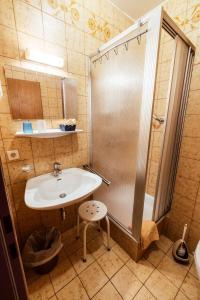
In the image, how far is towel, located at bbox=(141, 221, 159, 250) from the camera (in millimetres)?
1267

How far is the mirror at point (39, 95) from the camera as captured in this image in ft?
3.56

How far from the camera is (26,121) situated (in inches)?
45.4

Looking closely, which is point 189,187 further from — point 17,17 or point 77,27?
point 17,17

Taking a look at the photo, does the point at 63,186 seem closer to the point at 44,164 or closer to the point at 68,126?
the point at 44,164

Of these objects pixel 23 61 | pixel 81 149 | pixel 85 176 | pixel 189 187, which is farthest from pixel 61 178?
pixel 189 187

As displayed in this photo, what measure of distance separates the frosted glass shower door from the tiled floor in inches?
15.1

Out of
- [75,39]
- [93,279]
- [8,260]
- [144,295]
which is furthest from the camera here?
[75,39]

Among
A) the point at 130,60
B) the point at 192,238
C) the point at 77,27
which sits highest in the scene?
the point at 77,27

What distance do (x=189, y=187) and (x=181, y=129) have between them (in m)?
0.60

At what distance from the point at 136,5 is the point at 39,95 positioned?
58.6 inches

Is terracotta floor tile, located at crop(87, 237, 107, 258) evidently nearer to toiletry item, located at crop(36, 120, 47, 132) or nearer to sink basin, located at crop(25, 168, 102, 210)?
sink basin, located at crop(25, 168, 102, 210)

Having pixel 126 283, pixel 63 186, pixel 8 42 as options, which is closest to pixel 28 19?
pixel 8 42

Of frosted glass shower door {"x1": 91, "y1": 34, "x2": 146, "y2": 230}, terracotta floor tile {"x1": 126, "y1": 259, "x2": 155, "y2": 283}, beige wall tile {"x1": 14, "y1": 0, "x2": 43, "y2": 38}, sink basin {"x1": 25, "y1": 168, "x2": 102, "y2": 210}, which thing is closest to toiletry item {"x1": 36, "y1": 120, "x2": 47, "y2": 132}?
sink basin {"x1": 25, "y1": 168, "x2": 102, "y2": 210}

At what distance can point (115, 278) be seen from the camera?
3.93ft
